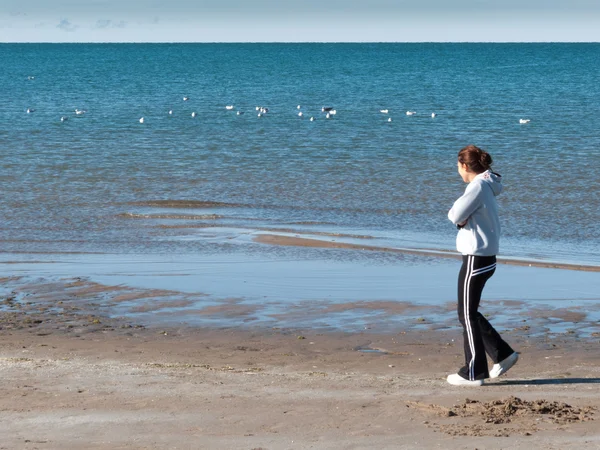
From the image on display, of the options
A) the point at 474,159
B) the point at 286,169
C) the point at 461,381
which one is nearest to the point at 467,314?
the point at 461,381

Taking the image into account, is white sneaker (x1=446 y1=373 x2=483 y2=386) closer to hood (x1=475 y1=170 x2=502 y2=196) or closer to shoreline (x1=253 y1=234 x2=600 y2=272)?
hood (x1=475 y1=170 x2=502 y2=196)

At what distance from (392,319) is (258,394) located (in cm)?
283

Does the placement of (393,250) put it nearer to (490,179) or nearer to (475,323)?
(475,323)

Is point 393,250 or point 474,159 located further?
point 393,250

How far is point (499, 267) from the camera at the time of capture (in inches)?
433

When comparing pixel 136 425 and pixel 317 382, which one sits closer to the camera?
pixel 136 425

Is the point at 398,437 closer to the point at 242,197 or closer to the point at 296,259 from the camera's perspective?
the point at 296,259

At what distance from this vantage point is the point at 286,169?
861 inches

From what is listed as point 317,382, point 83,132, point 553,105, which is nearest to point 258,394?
point 317,382

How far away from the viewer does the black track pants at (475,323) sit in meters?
6.00

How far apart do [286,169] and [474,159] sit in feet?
52.4

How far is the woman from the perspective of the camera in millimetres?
5879

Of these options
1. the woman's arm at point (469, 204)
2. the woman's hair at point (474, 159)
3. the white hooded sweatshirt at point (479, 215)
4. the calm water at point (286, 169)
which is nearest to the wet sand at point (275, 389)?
the white hooded sweatshirt at point (479, 215)

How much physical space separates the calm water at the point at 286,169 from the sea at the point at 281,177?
0.06 m
